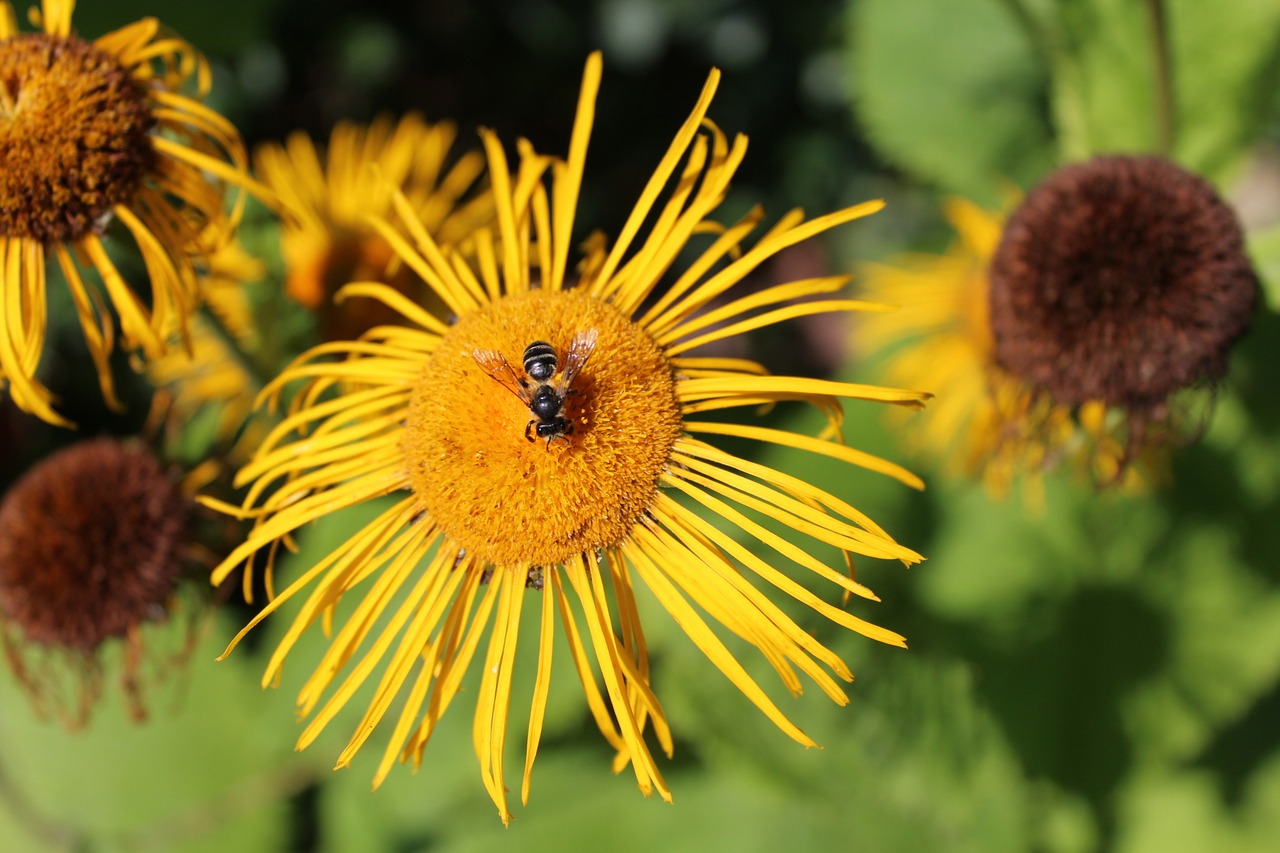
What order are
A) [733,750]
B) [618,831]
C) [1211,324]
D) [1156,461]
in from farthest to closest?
[618,831] < [1156,461] < [733,750] < [1211,324]

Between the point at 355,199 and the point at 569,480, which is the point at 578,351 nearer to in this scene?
the point at 569,480

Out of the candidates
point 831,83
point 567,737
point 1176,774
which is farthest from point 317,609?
point 831,83

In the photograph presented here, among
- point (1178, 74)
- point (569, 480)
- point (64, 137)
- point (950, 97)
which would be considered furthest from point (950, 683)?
point (64, 137)

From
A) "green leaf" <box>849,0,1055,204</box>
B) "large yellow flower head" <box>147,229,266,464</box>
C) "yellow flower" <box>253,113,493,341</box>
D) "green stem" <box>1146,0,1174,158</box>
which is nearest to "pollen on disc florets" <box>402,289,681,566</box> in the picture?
"large yellow flower head" <box>147,229,266,464</box>

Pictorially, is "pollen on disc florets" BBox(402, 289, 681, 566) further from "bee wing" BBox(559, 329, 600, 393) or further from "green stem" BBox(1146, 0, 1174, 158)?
"green stem" BBox(1146, 0, 1174, 158)

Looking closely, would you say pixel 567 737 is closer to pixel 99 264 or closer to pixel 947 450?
pixel 947 450

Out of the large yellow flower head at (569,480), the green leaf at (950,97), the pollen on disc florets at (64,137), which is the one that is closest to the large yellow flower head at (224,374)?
the pollen on disc florets at (64,137)
